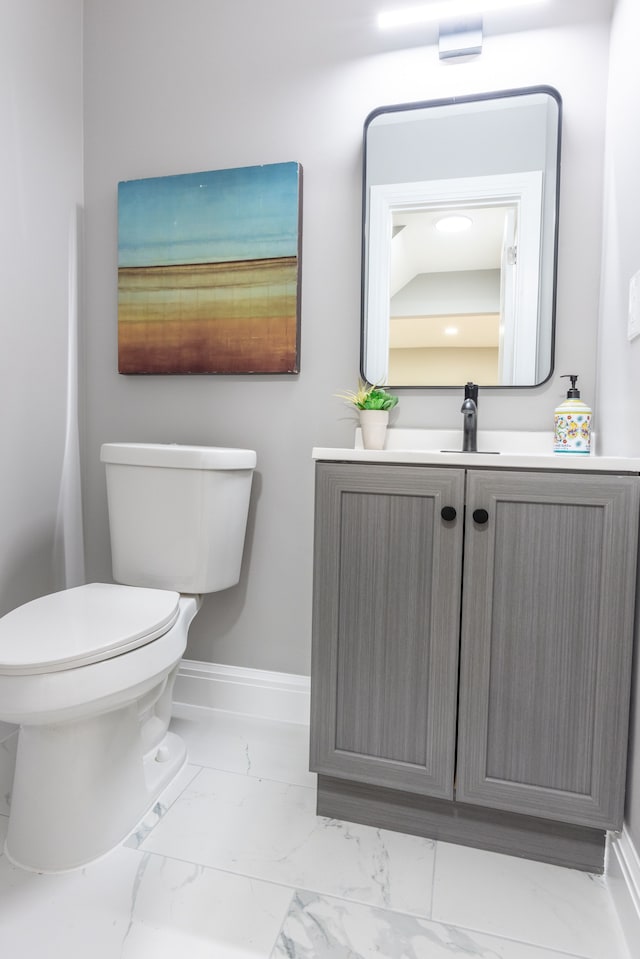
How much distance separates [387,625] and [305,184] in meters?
1.27

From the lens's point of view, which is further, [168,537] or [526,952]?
[168,537]

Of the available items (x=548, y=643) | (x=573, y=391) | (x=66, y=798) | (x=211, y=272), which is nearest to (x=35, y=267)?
(x=211, y=272)

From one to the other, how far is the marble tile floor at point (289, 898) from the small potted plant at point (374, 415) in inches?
36.5

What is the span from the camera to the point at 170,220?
175 cm

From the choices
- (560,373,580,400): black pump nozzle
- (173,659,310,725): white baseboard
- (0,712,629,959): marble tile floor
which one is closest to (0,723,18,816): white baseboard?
(0,712,629,959): marble tile floor

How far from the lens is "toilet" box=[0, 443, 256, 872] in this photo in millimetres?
1076

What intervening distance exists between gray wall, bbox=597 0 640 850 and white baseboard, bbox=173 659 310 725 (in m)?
0.93

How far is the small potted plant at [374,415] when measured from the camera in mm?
1530

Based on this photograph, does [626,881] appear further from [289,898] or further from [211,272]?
[211,272]

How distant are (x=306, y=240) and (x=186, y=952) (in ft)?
5.48

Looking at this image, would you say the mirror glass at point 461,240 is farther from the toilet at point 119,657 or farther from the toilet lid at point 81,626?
the toilet lid at point 81,626

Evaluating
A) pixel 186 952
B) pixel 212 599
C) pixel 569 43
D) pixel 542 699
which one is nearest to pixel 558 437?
pixel 542 699

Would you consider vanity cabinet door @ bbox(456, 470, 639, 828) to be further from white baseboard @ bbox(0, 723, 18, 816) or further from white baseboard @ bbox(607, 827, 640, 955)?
white baseboard @ bbox(0, 723, 18, 816)

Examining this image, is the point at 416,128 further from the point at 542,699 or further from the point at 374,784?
the point at 374,784
